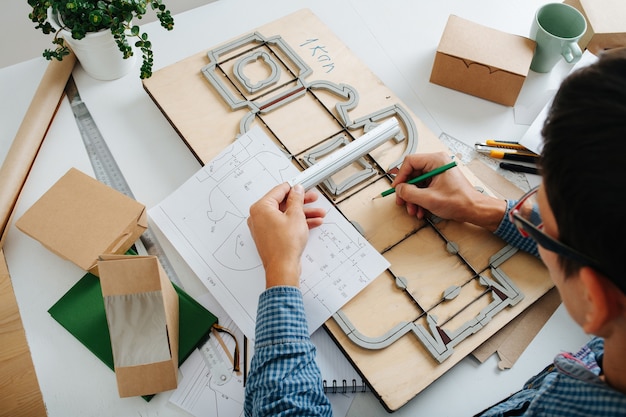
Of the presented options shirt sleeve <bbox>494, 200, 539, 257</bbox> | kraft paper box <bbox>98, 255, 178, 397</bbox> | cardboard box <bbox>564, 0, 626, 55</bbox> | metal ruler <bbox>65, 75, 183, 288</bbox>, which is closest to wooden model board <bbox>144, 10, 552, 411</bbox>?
shirt sleeve <bbox>494, 200, 539, 257</bbox>

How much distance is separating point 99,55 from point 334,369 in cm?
80

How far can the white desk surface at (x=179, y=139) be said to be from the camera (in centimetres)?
83

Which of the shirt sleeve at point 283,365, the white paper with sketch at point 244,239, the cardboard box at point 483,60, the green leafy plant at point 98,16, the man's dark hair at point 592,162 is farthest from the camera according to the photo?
the cardboard box at point 483,60

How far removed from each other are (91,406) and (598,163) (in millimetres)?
781

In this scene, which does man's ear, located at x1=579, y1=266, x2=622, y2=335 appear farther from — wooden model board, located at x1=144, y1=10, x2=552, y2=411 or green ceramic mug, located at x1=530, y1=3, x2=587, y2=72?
green ceramic mug, located at x1=530, y1=3, x2=587, y2=72

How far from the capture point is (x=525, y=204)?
72 centimetres

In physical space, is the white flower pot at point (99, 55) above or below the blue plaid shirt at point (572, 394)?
above

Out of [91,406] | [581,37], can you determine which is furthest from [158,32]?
[581,37]

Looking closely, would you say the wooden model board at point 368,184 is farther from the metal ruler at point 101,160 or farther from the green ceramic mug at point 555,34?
the green ceramic mug at point 555,34

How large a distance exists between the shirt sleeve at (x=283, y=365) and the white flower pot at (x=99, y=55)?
0.64 metres

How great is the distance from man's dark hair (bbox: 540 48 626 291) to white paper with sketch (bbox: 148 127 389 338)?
1.33ft

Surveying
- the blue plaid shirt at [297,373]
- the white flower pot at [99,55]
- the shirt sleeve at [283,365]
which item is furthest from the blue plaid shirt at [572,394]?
the white flower pot at [99,55]

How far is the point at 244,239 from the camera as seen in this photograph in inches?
36.3

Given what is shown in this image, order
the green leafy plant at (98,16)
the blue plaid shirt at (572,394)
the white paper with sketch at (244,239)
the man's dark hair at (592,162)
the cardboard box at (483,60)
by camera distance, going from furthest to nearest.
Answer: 1. the cardboard box at (483,60)
2. the green leafy plant at (98,16)
3. the white paper with sketch at (244,239)
4. the blue plaid shirt at (572,394)
5. the man's dark hair at (592,162)
